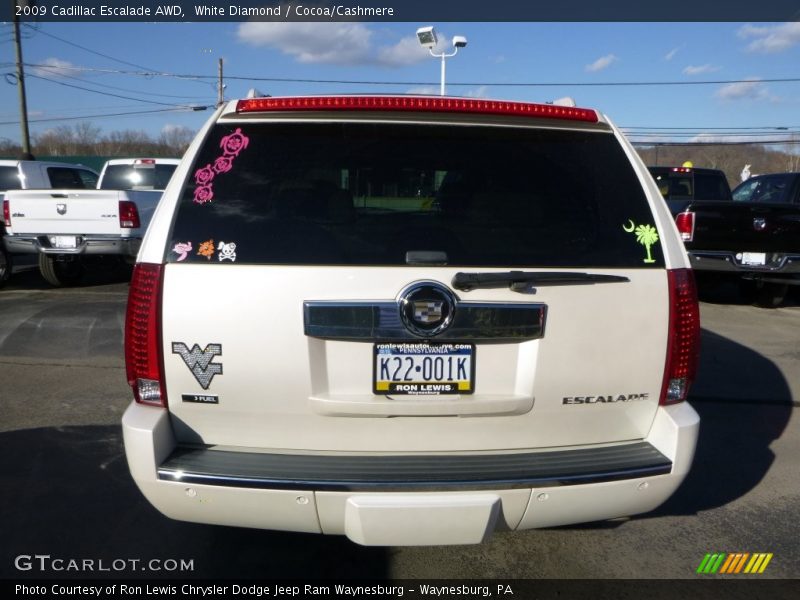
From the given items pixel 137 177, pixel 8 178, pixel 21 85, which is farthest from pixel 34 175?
pixel 21 85

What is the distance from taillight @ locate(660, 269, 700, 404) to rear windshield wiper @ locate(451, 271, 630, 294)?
1.05 feet

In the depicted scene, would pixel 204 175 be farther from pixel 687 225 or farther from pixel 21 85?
pixel 21 85

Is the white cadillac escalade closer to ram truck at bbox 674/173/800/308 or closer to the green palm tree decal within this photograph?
the green palm tree decal

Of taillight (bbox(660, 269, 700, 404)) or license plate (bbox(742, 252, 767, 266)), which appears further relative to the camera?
license plate (bbox(742, 252, 767, 266))

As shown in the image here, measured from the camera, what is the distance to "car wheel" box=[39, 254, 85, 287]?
404 inches

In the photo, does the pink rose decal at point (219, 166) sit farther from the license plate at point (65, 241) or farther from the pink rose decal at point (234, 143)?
the license plate at point (65, 241)

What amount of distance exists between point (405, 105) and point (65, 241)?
8.52 metres

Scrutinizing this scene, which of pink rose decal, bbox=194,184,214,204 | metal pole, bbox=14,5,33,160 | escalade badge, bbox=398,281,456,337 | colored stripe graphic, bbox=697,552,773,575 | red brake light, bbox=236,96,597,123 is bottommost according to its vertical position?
colored stripe graphic, bbox=697,552,773,575

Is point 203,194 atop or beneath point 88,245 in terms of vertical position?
atop

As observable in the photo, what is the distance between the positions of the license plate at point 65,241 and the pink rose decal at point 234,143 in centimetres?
806

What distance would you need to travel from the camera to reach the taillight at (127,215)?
9602mm

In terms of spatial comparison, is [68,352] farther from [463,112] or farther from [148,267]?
[463,112]

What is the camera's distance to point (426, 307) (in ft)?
7.89

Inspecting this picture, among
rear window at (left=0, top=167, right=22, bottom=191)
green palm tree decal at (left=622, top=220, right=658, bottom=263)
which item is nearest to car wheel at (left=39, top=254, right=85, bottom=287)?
rear window at (left=0, top=167, right=22, bottom=191)
